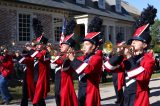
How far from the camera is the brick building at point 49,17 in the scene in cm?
1898

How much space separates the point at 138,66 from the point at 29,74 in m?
4.66

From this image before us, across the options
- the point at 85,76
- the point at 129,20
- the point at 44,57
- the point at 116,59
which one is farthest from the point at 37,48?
the point at 129,20

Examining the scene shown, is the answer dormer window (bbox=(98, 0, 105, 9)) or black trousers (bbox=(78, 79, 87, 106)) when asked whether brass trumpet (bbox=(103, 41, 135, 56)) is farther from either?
dormer window (bbox=(98, 0, 105, 9))

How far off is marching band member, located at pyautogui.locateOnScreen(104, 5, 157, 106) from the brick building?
815 cm

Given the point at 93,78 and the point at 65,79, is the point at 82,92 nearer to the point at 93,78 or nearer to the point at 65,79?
the point at 93,78

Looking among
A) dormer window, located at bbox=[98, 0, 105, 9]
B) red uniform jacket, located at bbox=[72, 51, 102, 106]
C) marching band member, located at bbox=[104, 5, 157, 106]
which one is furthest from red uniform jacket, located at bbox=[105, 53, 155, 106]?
dormer window, located at bbox=[98, 0, 105, 9]

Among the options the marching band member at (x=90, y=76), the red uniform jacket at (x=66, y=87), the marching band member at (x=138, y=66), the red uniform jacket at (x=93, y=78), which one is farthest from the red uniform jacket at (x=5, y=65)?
the marching band member at (x=138, y=66)

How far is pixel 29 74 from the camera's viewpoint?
30.1 feet

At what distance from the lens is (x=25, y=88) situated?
30.1ft

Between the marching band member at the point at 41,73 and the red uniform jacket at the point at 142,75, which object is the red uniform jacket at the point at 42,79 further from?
the red uniform jacket at the point at 142,75

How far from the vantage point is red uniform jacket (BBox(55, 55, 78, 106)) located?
6.86 meters

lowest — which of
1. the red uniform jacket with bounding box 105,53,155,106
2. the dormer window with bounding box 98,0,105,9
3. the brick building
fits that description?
the red uniform jacket with bounding box 105,53,155,106

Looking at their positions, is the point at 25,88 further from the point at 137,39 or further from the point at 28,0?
the point at 28,0

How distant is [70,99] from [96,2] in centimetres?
2253
